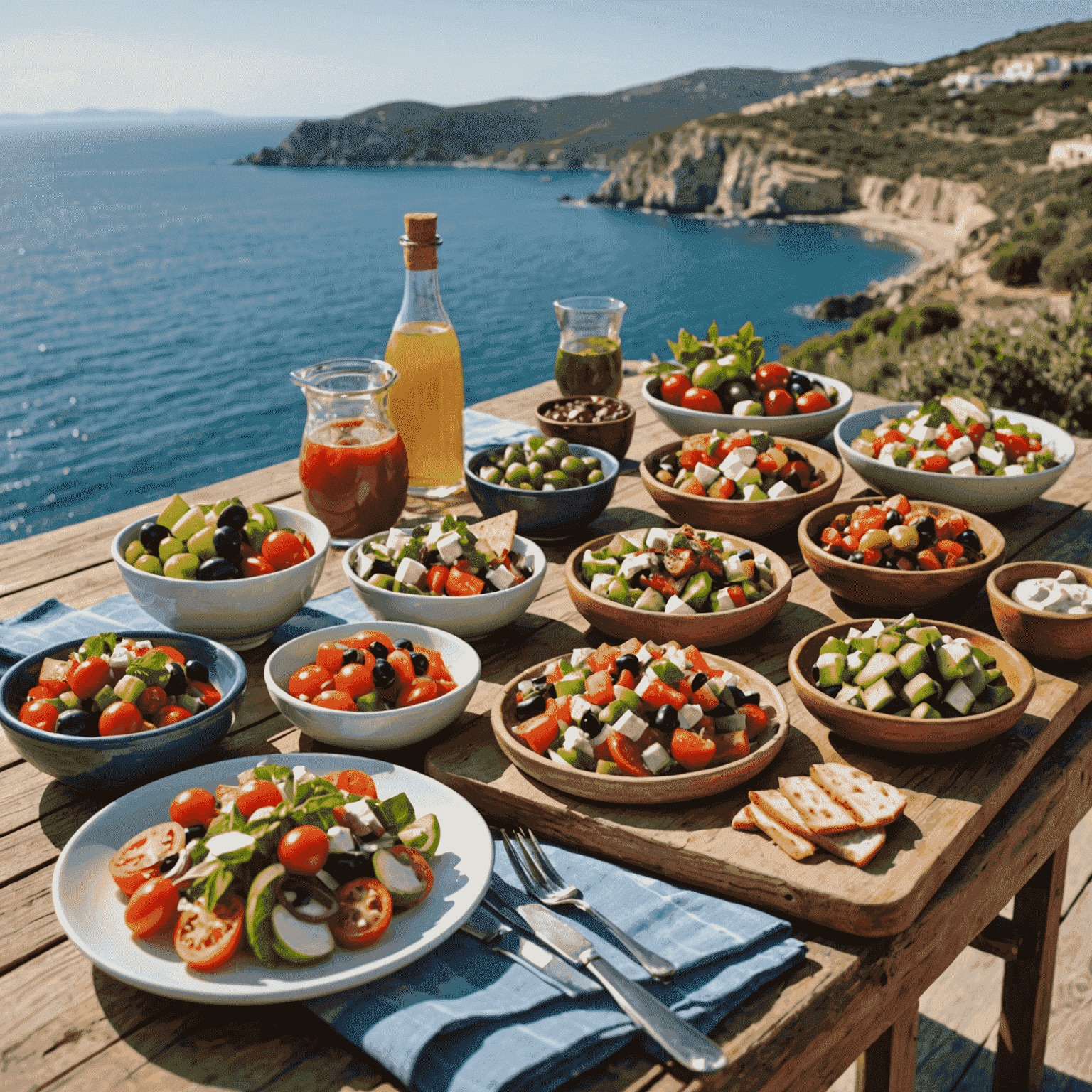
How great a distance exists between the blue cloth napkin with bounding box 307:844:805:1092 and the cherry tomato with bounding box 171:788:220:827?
1.11 ft

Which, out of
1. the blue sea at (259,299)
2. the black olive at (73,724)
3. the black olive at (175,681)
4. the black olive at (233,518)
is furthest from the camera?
the blue sea at (259,299)

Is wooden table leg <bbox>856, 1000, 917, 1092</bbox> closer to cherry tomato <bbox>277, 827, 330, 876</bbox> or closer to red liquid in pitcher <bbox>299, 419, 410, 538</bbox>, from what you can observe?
cherry tomato <bbox>277, 827, 330, 876</bbox>

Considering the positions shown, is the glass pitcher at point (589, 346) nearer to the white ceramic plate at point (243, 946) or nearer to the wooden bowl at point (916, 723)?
the wooden bowl at point (916, 723)

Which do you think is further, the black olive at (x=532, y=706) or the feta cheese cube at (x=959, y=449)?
the feta cheese cube at (x=959, y=449)

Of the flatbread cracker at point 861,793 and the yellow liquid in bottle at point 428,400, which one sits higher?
the yellow liquid in bottle at point 428,400

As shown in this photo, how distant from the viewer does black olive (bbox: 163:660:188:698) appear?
1709mm

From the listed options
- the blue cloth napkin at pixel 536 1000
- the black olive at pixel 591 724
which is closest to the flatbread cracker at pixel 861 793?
the blue cloth napkin at pixel 536 1000

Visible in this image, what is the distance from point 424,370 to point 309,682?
1269 mm

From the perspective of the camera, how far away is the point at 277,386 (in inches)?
1503

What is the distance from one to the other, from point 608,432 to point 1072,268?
23.1 metres

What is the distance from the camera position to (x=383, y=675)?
1769mm

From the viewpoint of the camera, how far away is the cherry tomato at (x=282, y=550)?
2115 millimetres

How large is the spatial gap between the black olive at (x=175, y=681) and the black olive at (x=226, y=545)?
1.29 ft

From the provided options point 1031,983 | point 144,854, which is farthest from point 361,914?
point 1031,983
